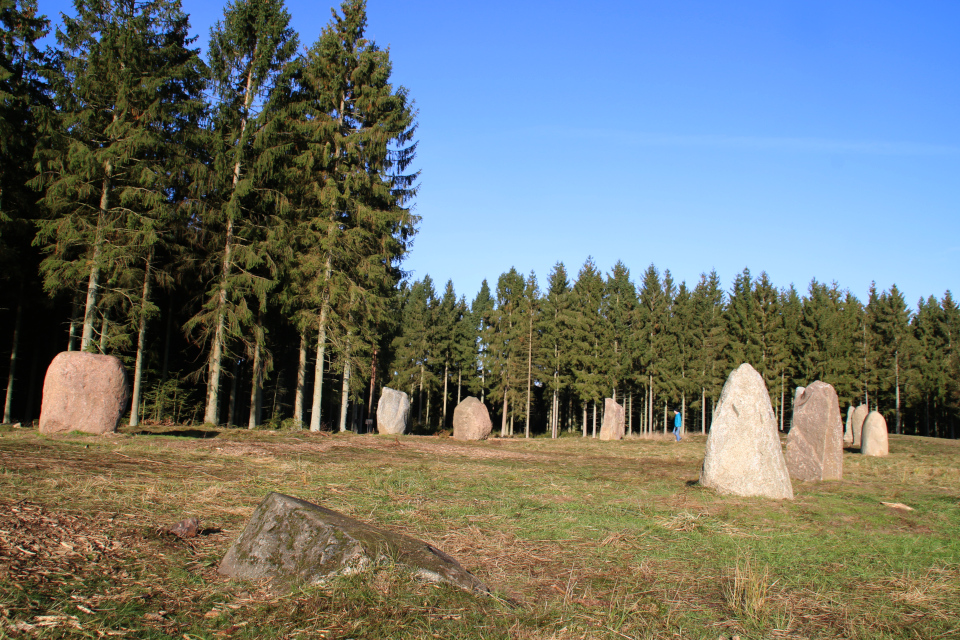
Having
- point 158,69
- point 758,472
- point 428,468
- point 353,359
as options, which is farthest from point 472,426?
point 158,69

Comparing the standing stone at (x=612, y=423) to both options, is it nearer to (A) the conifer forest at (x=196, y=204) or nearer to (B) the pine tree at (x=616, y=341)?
(B) the pine tree at (x=616, y=341)

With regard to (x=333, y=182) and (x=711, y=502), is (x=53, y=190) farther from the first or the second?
(x=711, y=502)

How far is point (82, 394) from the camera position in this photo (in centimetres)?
1261

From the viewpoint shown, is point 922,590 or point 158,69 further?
point 158,69

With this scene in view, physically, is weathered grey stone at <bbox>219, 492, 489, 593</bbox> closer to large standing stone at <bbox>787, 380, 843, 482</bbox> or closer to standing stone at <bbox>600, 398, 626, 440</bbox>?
large standing stone at <bbox>787, 380, 843, 482</bbox>

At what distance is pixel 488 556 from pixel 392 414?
18.3m

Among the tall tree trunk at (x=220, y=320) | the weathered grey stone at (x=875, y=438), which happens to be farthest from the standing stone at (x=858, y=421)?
the tall tree trunk at (x=220, y=320)

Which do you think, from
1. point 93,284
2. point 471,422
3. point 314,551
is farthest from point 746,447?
point 93,284

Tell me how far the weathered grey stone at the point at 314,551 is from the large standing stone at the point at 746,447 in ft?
21.3

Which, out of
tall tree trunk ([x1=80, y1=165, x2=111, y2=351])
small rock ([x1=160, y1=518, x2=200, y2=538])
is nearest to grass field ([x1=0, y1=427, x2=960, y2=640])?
small rock ([x1=160, y1=518, x2=200, y2=538])

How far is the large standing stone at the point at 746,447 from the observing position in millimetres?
8844

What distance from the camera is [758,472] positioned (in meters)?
8.87

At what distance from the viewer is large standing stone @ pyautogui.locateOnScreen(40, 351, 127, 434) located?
1237cm

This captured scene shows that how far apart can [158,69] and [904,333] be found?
5971cm
